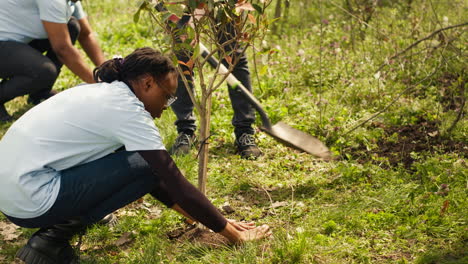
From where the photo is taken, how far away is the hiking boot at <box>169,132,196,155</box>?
153 inches

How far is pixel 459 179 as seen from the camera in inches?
121

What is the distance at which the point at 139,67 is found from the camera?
8.04 feet

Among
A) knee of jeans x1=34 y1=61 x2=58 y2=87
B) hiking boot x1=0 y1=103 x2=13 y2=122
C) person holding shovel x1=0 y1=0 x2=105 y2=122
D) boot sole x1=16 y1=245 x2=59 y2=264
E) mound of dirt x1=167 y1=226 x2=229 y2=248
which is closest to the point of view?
boot sole x1=16 y1=245 x2=59 y2=264

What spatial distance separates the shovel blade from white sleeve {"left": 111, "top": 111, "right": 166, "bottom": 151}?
1250 mm

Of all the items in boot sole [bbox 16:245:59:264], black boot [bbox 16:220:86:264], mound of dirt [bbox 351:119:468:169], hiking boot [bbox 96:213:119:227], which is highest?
mound of dirt [bbox 351:119:468:169]

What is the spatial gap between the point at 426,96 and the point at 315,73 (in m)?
1.03

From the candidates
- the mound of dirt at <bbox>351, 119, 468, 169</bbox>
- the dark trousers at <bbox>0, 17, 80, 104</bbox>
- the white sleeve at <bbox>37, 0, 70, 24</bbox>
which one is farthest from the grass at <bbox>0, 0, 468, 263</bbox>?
the white sleeve at <bbox>37, 0, 70, 24</bbox>

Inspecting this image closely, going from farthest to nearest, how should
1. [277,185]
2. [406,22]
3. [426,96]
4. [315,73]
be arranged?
[406,22], [315,73], [426,96], [277,185]

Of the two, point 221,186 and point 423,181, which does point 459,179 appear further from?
point 221,186

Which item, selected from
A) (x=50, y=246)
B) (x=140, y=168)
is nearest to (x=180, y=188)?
(x=140, y=168)

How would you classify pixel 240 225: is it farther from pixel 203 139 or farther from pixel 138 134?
pixel 138 134

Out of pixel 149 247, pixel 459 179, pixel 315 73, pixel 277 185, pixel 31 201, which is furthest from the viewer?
pixel 315 73

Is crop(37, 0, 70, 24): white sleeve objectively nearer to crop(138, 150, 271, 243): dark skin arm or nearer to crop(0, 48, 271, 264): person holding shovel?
crop(0, 48, 271, 264): person holding shovel

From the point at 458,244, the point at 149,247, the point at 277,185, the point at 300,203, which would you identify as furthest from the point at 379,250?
the point at 149,247
